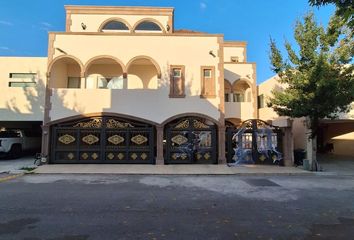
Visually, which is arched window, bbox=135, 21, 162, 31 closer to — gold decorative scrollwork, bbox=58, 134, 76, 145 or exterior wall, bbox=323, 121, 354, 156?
gold decorative scrollwork, bbox=58, 134, 76, 145

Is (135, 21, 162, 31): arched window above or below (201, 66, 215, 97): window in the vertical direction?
above

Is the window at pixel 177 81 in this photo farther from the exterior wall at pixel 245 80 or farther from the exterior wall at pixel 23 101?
the exterior wall at pixel 23 101

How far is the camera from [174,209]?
761 cm

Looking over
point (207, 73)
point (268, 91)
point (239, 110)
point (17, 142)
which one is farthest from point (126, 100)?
point (268, 91)

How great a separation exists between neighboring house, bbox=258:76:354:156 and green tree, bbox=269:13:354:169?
20.9 feet

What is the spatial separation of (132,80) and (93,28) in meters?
5.82

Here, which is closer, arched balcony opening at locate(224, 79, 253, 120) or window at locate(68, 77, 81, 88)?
window at locate(68, 77, 81, 88)

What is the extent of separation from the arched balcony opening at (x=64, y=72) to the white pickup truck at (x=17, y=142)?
4.57m

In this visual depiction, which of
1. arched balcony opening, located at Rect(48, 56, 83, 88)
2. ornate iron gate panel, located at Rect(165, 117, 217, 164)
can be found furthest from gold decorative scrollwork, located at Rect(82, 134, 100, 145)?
ornate iron gate panel, located at Rect(165, 117, 217, 164)

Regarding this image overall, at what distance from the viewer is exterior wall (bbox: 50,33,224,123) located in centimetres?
1770

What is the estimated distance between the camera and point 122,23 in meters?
22.8

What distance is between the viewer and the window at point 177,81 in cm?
1803

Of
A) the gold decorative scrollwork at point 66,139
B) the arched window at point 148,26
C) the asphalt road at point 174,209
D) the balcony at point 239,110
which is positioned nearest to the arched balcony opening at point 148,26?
the arched window at point 148,26

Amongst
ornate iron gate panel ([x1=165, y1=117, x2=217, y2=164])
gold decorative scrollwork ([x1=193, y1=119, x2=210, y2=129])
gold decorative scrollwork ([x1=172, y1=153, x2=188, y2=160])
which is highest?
gold decorative scrollwork ([x1=193, y1=119, x2=210, y2=129])
